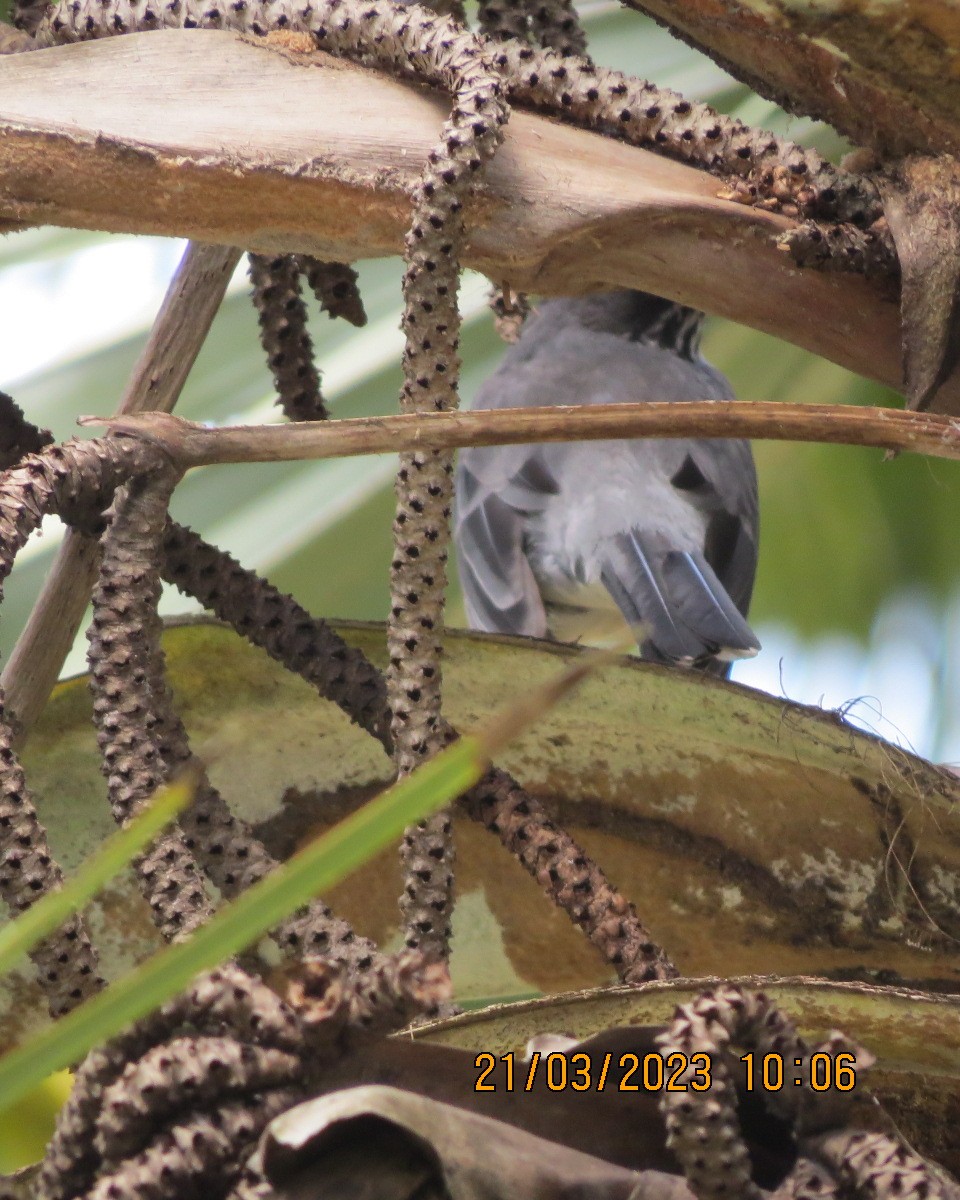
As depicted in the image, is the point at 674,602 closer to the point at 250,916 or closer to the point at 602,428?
the point at 602,428

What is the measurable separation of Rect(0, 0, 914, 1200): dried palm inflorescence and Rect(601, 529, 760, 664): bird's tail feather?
996 millimetres

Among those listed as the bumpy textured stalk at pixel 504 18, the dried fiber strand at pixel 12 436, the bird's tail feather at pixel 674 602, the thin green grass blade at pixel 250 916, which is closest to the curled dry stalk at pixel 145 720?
the dried fiber strand at pixel 12 436

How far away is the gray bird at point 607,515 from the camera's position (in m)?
2.06

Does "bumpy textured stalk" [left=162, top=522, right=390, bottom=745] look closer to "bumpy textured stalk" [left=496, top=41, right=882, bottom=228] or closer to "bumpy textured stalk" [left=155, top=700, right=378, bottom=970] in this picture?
"bumpy textured stalk" [left=155, top=700, right=378, bottom=970]

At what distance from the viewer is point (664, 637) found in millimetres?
1816

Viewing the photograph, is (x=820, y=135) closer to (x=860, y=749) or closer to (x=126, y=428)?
(x=860, y=749)

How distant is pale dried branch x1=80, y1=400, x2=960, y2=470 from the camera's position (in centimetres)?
56

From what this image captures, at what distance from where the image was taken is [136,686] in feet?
1.89

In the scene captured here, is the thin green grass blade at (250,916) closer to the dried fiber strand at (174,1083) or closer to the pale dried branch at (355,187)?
the dried fiber strand at (174,1083)

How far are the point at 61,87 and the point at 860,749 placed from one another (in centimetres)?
56

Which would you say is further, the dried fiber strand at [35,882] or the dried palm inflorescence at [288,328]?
the dried palm inflorescence at [288,328]

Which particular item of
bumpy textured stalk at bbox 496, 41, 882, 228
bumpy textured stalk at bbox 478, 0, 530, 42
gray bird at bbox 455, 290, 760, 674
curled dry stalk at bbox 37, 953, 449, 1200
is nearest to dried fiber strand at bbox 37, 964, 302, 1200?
curled dry stalk at bbox 37, 953, 449, 1200

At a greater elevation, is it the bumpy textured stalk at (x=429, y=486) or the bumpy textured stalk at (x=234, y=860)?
the bumpy textured stalk at (x=429, y=486)

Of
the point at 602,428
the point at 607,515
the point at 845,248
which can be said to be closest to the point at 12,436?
the point at 602,428
